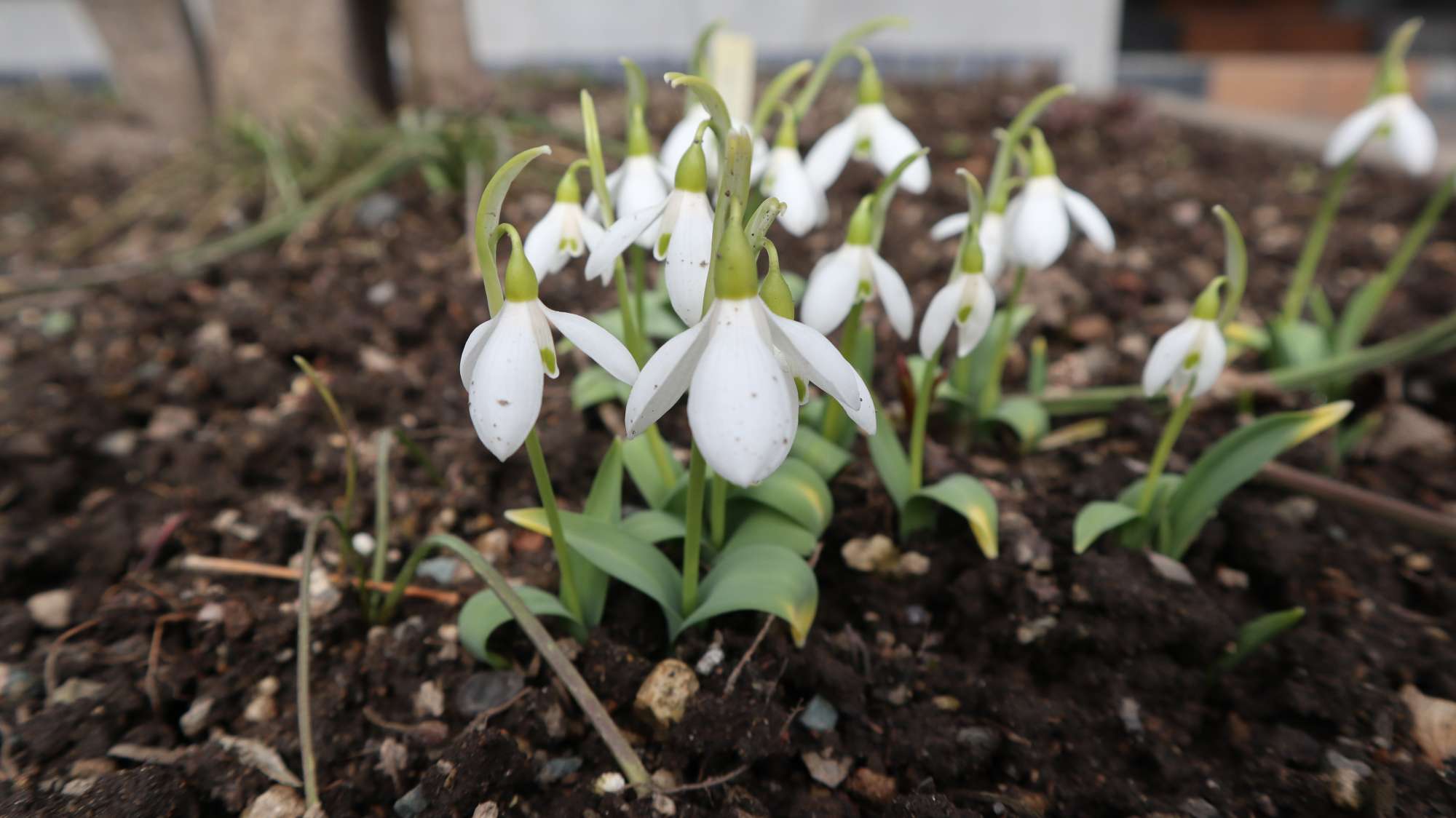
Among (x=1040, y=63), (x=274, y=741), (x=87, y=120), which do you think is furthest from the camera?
(x=1040, y=63)

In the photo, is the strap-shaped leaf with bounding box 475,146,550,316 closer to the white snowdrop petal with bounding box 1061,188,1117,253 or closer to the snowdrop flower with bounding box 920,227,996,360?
the snowdrop flower with bounding box 920,227,996,360

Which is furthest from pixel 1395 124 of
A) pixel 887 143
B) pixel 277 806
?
pixel 277 806

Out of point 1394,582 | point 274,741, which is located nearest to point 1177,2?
point 1394,582

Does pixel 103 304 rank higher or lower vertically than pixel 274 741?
higher

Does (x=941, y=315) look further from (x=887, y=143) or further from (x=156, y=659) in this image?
(x=156, y=659)

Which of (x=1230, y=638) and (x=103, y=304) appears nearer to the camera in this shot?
(x=1230, y=638)

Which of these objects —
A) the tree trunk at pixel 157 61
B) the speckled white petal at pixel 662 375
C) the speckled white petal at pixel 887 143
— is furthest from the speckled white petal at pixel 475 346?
the tree trunk at pixel 157 61

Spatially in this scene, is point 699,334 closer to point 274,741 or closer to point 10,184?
point 274,741
